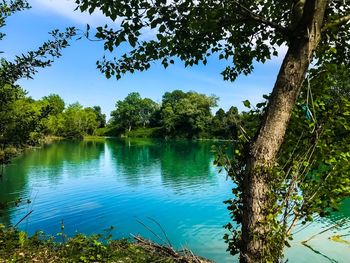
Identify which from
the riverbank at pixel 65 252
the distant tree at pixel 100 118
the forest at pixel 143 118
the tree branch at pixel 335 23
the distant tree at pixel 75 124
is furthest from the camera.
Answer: the distant tree at pixel 100 118

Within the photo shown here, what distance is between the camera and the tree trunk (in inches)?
176

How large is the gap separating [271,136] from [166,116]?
131 meters

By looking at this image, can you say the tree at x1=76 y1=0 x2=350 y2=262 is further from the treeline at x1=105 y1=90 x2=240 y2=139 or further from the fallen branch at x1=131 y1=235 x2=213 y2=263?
the treeline at x1=105 y1=90 x2=240 y2=139

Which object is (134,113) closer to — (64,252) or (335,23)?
(64,252)

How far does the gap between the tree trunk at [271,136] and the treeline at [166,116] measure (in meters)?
92.7

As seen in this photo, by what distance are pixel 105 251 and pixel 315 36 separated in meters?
7.62

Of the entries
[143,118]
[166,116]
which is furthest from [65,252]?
[143,118]

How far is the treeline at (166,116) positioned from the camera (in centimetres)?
12475

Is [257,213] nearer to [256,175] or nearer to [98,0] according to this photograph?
[256,175]

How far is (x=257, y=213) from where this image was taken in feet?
14.7

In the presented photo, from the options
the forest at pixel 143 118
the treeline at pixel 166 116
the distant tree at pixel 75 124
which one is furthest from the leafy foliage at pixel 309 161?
the distant tree at pixel 75 124

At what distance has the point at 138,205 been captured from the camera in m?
24.5

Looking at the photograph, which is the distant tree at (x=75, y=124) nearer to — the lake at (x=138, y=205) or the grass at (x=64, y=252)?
the lake at (x=138, y=205)

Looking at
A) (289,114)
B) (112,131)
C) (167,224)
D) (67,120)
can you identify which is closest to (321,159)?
(289,114)
